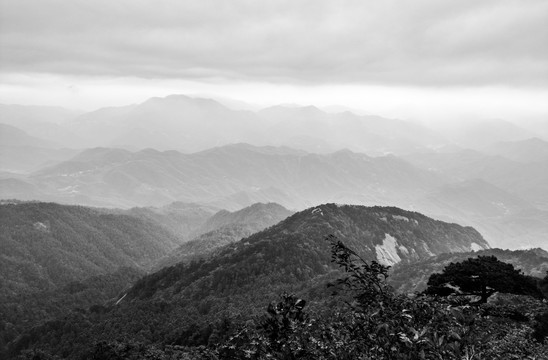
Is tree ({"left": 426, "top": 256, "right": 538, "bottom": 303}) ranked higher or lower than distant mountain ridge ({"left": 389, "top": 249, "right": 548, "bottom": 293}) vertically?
higher

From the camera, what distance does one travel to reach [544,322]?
1667 inches

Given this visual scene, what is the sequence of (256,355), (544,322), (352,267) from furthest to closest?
(544,322)
(256,355)
(352,267)

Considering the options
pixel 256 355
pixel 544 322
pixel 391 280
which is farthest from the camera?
pixel 391 280

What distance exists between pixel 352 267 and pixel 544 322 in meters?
34.4

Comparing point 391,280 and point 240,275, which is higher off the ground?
point 391,280

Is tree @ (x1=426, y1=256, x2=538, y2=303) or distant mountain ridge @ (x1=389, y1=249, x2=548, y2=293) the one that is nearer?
tree @ (x1=426, y1=256, x2=538, y2=303)

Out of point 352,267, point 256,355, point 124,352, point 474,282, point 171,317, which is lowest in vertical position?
point 171,317

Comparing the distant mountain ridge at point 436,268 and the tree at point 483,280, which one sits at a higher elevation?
the tree at point 483,280

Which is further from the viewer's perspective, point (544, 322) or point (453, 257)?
point (453, 257)

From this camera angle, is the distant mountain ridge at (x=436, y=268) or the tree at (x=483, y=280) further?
the distant mountain ridge at (x=436, y=268)

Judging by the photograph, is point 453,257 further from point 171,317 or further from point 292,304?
point 292,304

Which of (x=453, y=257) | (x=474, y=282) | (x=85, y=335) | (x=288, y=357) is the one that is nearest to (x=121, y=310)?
(x=85, y=335)

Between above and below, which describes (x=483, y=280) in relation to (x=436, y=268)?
above

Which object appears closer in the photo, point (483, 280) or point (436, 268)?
point (483, 280)
